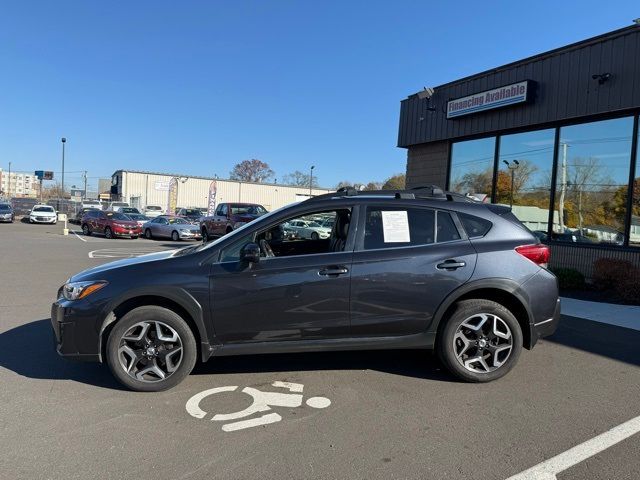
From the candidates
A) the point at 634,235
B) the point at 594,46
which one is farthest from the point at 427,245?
the point at 594,46

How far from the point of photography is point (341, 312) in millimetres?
4219

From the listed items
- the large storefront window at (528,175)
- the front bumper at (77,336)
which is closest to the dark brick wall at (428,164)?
the large storefront window at (528,175)

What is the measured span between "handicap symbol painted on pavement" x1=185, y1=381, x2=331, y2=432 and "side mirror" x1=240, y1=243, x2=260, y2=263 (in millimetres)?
1136

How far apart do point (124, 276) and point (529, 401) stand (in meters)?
3.54

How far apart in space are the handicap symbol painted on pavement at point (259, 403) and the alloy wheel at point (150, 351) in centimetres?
38

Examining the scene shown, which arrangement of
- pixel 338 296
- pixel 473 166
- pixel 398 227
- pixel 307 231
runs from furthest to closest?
pixel 473 166
pixel 307 231
pixel 398 227
pixel 338 296

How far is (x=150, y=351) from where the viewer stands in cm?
412

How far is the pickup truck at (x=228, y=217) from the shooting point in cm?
2264

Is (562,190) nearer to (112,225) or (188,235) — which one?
(188,235)

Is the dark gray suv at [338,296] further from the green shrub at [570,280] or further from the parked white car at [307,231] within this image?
the green shrub at [570,280]

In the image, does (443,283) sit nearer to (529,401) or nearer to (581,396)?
(529,401)

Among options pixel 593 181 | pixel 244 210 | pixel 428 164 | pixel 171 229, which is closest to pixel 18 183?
pixel 171 229

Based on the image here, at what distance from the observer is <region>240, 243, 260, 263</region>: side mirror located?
4.07m

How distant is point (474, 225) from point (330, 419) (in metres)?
2.20
